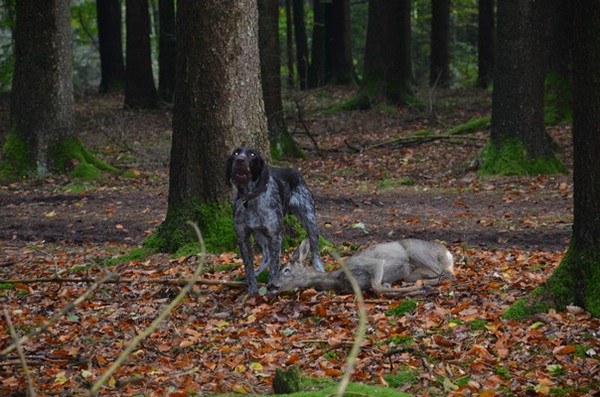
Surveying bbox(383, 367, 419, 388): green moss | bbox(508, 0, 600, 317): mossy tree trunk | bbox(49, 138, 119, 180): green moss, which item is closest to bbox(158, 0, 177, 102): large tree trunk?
bbox(49, 138, 119, 180): green moss

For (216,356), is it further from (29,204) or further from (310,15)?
(310,15)

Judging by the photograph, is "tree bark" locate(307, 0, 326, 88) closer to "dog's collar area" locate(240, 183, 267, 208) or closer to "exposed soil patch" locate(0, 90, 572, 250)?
"exposed soil patch" locate(0, 90, 572, 250)

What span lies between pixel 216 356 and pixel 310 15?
41.7 metres

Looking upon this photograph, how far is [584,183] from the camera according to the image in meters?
6.78

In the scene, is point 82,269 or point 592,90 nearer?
point 592,90

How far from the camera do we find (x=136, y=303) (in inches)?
339

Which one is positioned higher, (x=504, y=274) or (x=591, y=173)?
(x=591, y=173)

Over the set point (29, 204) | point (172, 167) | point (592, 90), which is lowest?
point (29, 204)

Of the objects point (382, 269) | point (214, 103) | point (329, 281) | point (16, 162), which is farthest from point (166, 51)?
point (382, 269)

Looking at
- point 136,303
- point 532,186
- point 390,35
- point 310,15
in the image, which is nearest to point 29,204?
point 136,303

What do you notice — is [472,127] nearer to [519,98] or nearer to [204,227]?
[519,98]

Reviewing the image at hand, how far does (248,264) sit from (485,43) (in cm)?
2550

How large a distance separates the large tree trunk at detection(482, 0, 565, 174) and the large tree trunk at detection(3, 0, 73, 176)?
29.1ft

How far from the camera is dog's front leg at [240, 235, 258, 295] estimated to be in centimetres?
832
